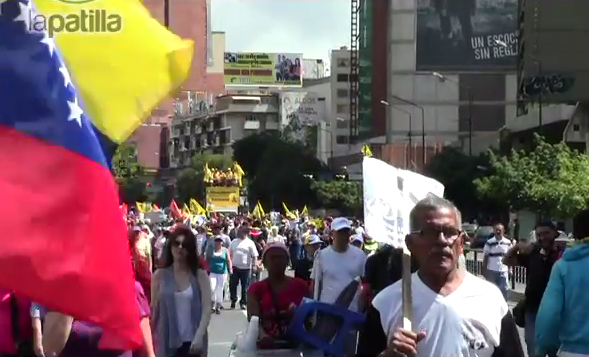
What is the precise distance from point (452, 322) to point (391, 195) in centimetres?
186

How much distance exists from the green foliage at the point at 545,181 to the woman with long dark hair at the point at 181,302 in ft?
111

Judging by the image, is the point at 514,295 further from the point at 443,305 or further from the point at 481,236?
the point at 481,236

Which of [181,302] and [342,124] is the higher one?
[342,124]

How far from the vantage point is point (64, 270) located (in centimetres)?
426

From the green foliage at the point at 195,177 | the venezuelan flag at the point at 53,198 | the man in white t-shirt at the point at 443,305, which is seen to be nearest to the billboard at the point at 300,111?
the green foliage at the point at 195,177

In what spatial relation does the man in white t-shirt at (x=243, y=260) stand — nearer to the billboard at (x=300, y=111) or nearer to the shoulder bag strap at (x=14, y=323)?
the shoulder bag strap at (x=14, y=323)

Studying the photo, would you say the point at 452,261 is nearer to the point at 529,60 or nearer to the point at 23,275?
the point at 23,275

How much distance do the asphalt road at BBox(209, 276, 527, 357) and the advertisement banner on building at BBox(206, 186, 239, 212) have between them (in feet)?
133

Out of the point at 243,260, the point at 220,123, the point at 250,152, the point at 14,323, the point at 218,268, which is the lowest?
the point at 218,268

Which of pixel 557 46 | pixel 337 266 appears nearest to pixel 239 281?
pixel 337 266

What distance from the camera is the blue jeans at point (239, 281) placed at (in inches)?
896

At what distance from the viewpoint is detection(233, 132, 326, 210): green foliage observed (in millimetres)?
108688

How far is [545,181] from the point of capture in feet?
154

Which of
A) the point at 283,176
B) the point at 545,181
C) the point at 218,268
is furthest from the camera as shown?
the point at 283,176
